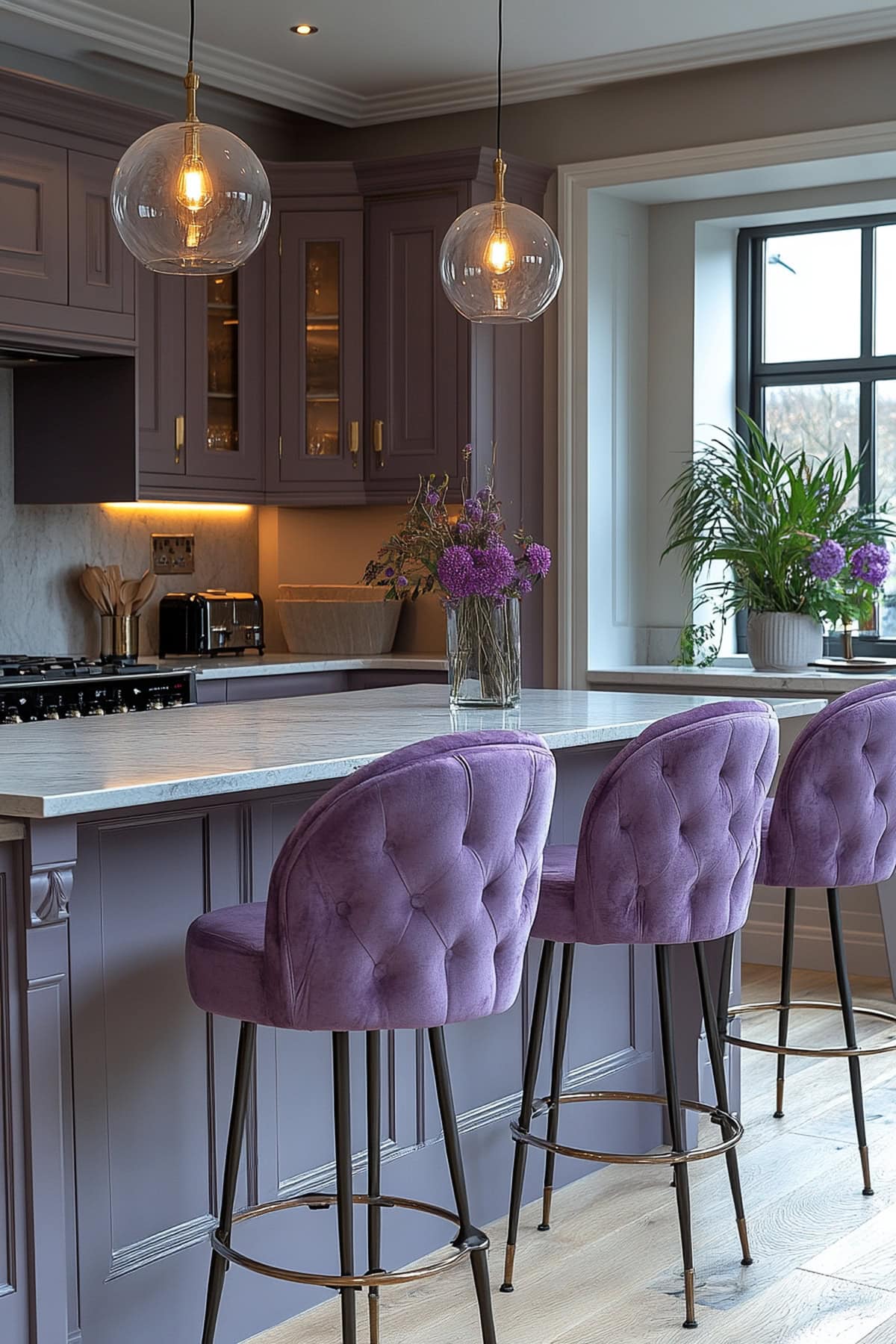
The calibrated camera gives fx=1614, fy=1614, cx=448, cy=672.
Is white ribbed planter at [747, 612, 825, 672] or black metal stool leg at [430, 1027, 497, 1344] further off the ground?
white ribbed planter at [747, 612, 825, 672]

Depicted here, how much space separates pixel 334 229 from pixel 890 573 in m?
2.23

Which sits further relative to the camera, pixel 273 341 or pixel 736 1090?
pixel 273 341

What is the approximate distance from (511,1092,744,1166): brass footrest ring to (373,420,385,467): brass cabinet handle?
117 inches

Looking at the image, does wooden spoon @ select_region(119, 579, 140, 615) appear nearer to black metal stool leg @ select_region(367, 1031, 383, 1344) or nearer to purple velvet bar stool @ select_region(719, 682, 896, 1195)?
purple velvet bar stool @ select_region(719, 682, 896, 1195)

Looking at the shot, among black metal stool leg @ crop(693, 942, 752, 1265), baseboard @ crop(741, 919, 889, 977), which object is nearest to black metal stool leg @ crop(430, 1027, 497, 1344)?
black metal stool leg @ crop(693, 942, 752, 1265)

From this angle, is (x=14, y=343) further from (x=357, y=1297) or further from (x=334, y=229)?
(x=357, y=1297)

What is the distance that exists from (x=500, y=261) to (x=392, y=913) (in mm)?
1702

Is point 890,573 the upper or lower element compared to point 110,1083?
upper

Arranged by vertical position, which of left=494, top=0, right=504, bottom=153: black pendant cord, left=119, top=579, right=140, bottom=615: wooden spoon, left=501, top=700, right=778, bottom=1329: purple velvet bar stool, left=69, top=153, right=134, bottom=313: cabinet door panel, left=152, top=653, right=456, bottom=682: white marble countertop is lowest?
left=501, top=700, right=778, bottom=1329: purple velvet bar stool

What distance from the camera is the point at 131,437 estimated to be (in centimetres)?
510

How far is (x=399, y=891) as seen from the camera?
2.10m

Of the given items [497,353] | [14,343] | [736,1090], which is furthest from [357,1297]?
[497,353]

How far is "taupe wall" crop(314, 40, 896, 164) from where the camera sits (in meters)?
4.96

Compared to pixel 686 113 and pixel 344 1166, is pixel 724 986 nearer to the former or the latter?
pixel 344 1166
